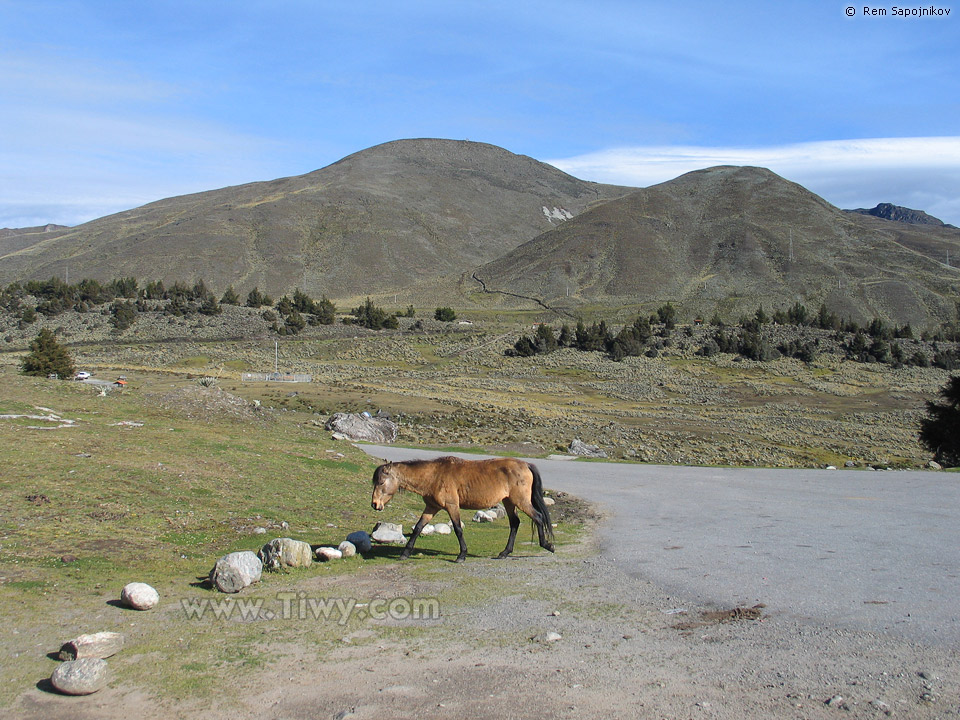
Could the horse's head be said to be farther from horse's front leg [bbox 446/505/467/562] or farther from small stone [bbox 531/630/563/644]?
small stone [bbox 531/630/563/644]

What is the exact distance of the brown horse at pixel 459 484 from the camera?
995 cm

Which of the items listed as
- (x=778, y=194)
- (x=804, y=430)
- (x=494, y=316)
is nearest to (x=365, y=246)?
(x=494, y=316)

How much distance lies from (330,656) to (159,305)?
79.6 m

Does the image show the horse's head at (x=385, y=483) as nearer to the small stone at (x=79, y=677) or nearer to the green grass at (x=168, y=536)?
the green grass at (x=168, y=536)

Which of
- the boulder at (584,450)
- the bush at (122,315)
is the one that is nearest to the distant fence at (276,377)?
the boulder at (584,450)

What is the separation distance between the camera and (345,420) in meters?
30.7

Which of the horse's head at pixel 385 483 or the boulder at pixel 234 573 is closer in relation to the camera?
the boulder at pixel 234 573

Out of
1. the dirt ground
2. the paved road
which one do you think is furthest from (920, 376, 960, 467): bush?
the dirt ground

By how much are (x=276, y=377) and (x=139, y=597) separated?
42.6 meters

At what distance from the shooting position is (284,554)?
900 centimetres

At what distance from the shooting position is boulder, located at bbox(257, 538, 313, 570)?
352 inches

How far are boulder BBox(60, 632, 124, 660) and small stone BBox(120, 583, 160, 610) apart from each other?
3.44 ft

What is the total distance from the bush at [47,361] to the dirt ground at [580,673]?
3148 centimetres

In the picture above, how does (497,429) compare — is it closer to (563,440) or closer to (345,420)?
(563,440)
